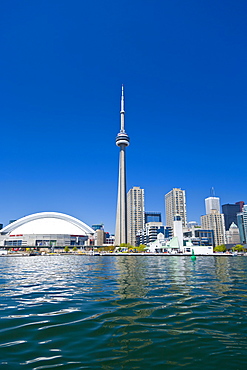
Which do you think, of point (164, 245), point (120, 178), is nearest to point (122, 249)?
point (164, 245)

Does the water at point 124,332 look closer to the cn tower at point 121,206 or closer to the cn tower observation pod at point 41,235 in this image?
the cn tower at point 121,206

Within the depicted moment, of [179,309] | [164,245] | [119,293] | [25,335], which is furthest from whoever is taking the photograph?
[164,245]

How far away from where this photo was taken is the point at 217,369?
5.63 m

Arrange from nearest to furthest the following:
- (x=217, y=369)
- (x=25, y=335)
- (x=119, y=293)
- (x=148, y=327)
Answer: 1. (x=217, y=369)
2. (x=25, y=335)
3. (x=148, y=327)
4. (x=119, y=293)

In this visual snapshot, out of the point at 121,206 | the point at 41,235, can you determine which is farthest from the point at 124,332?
the point at 41,235

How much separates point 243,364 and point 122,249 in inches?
6614

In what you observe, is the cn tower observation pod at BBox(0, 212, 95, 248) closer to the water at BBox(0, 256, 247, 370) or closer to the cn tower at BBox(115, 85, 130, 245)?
the cn tower at BBox(115, 85, 130, 245)

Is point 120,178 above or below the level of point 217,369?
above

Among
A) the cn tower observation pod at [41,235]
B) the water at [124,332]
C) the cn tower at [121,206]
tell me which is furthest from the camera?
the cn tower at [121,206]

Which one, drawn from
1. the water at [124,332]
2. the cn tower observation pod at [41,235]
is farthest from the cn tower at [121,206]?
the water at [124,332]

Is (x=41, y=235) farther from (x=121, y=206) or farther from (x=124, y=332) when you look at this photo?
(x=124, y=332)

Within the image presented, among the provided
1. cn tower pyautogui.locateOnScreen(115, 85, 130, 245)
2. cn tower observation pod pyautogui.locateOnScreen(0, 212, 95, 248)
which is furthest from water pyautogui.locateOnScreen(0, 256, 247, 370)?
cn tower observation pod pyautogui.locateOnScreen(0, 212, 95, 248)

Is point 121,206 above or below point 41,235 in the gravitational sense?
above

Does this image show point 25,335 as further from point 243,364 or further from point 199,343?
point 243,364
